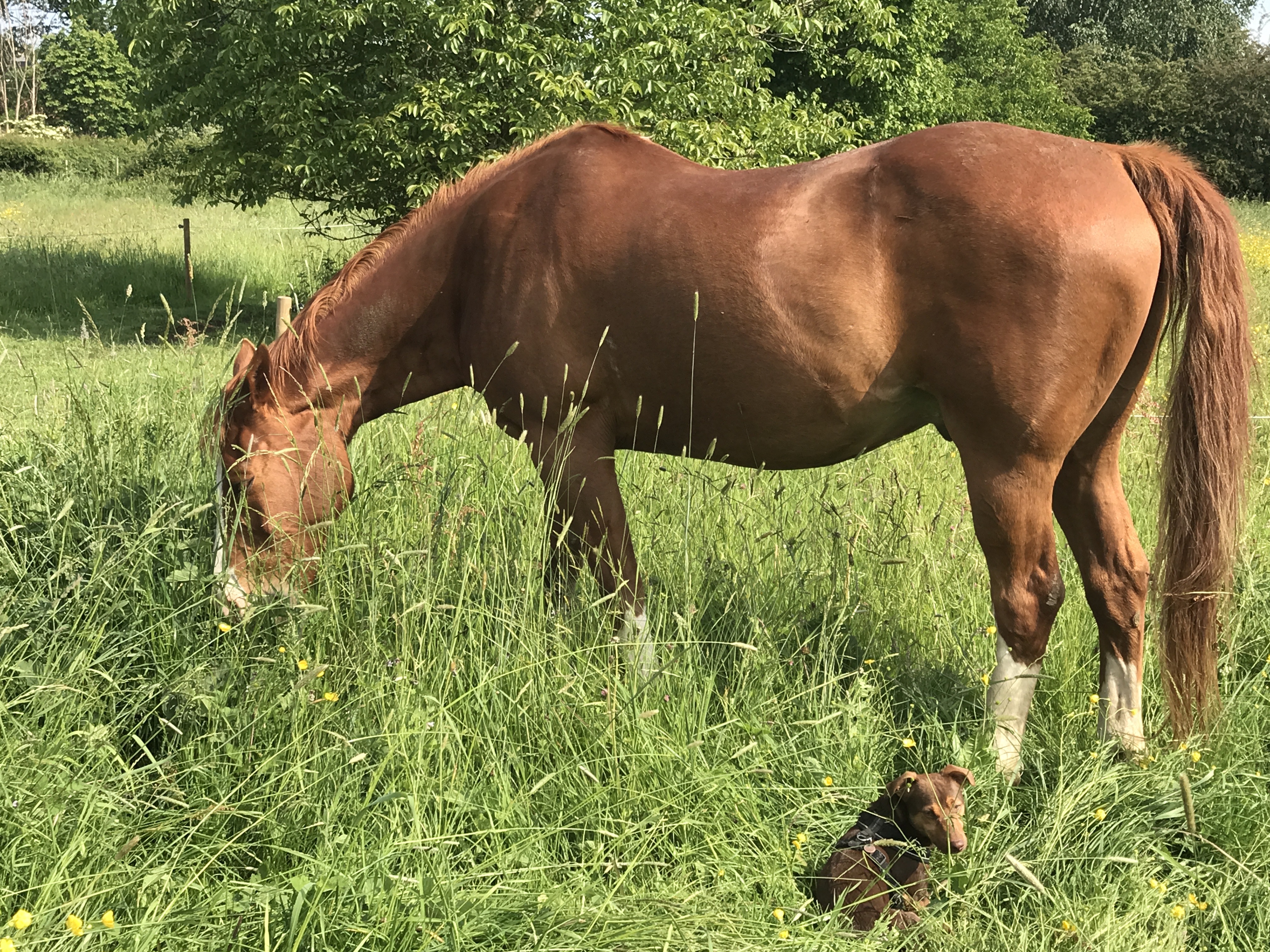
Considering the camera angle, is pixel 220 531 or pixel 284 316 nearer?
pixel 220 531

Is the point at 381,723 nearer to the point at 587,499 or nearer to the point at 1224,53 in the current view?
the point at 587,499

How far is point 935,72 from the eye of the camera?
2342 centimetres

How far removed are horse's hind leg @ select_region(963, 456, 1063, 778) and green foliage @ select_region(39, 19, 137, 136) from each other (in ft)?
134

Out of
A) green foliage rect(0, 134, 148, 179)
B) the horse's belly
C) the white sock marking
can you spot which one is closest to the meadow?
the white sock marking

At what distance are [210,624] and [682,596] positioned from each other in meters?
1.53

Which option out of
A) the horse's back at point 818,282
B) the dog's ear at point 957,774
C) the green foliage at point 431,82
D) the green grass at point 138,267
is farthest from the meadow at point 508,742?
the green foliage at point 431,82

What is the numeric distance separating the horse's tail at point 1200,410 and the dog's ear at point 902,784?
1150mm

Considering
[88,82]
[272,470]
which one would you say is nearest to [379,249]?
[272,470]

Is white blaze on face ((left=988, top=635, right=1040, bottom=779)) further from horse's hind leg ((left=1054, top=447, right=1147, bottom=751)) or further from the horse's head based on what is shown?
the horse's head

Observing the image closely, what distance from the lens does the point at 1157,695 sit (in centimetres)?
315

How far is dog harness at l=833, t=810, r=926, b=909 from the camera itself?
2.23 m

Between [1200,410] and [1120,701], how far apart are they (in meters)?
0.96

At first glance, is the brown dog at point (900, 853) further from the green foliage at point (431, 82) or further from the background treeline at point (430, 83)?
the background treeline at point (430, 83)

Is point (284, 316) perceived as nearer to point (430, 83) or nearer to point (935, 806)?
point (935, 806)
